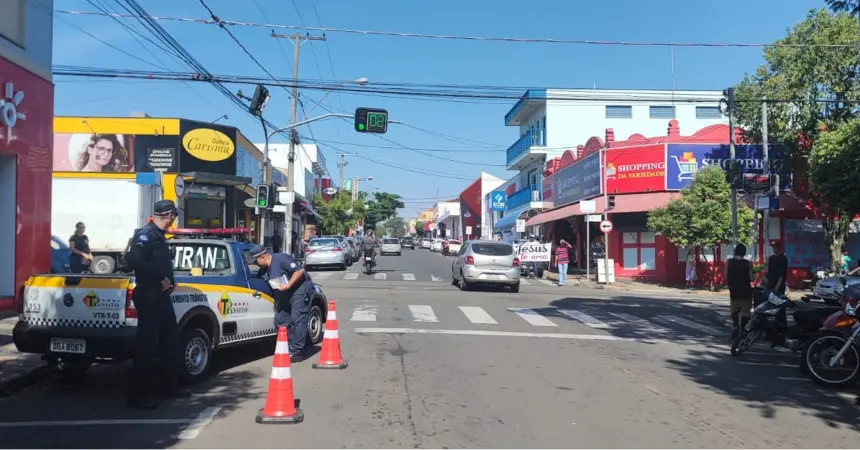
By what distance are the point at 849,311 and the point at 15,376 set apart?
387 inches

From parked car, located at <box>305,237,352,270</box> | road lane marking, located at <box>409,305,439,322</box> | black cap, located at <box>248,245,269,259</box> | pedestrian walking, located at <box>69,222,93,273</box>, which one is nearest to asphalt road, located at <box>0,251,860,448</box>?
road lane marking, located at <box>409,305,439,322</box>

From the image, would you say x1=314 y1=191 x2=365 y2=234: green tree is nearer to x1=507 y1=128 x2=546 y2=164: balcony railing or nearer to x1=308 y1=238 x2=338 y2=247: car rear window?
x1=507 y1=128 x2=546 y2=164: balcony railing

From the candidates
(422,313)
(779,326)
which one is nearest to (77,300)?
(422,313)

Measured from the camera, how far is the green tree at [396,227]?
570 ft

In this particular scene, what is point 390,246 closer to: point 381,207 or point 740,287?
point 740,287

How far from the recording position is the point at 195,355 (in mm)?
7664

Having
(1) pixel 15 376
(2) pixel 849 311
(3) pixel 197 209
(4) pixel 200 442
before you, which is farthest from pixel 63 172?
(2) pixel 849 311

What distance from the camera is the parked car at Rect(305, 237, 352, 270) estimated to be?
95.2 feet

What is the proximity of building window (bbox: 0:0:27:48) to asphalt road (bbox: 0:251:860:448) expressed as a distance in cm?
710

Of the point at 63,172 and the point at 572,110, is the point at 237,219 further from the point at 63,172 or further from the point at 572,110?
the point at 572,110

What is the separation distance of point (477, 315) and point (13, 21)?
1036 cm

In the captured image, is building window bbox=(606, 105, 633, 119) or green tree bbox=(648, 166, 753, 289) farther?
building window bbox=(606, 105, 633, 119)

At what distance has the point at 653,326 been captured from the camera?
13633 mm

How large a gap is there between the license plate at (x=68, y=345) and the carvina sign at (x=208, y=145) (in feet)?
77.6
